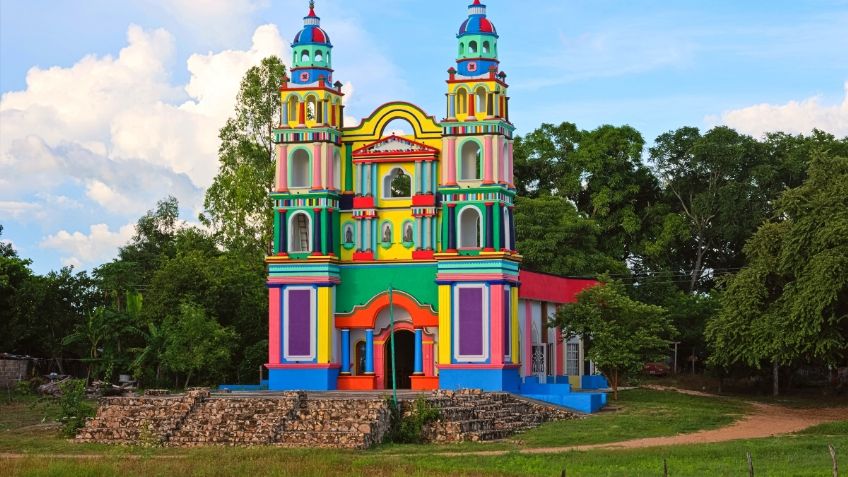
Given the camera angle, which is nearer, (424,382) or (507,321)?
(507,321)

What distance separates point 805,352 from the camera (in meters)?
Result: 46.3

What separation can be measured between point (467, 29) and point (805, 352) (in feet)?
53.9

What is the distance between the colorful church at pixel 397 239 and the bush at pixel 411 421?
329 inches

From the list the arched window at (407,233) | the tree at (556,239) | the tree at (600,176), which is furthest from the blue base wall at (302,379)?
the tree at (600,176)

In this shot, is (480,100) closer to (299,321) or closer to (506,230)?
(506,230)

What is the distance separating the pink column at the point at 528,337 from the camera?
165ft

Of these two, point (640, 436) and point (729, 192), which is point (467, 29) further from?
point (729, 192)

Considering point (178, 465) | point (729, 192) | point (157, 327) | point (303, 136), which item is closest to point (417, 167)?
point (303, 136)

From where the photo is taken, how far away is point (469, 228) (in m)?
48.2

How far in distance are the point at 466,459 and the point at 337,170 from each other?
64.3ft

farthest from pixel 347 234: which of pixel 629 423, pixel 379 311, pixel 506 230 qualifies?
pixel 629 423

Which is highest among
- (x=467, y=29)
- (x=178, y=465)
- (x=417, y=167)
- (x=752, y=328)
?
(x=467, y=29)

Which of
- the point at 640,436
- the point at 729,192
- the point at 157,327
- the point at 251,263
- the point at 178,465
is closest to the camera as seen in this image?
the point at 178,465

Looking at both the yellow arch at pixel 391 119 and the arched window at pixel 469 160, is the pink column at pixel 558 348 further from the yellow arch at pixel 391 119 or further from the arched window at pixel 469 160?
the yellow arch at pixel 391 119
